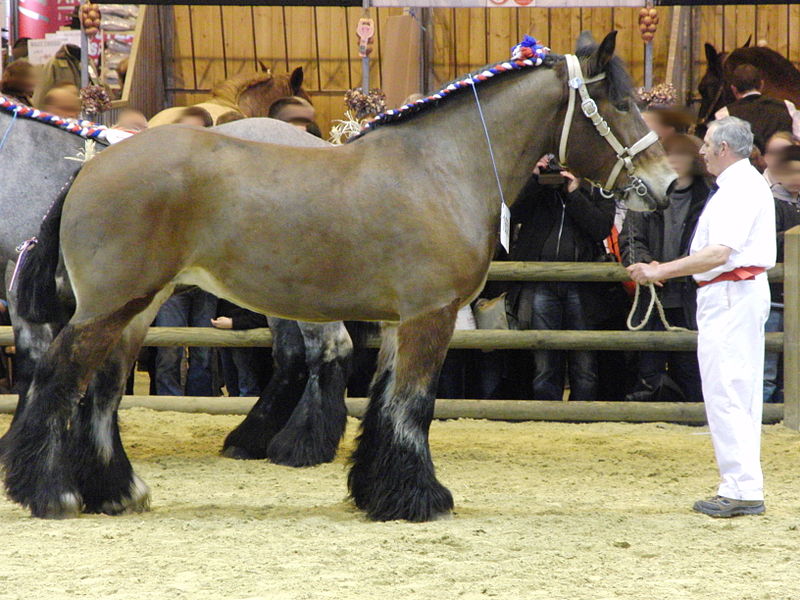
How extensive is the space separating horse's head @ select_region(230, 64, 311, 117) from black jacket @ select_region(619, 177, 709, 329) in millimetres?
3670

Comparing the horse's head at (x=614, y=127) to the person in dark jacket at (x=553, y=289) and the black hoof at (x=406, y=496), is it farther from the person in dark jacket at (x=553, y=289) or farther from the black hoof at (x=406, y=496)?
the person in dark jacket at (x=553, y=289)

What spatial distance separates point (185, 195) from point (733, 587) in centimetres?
270

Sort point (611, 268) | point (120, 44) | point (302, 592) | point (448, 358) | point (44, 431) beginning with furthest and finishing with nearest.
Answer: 1. point (120, 44)
2. point (448, 358)
3. point (611, 268)
4. point (44, 431)
5. point (302, 592)

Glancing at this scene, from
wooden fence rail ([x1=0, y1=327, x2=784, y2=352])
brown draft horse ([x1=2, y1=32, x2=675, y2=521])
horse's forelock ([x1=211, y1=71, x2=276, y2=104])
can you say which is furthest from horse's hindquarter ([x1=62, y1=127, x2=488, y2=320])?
horse's forelock ([x1=211, y1=71, x2=276, y2=104])

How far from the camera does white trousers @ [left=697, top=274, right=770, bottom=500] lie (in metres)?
4.95

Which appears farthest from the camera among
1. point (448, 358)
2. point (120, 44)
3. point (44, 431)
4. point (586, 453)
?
point (120, 44)

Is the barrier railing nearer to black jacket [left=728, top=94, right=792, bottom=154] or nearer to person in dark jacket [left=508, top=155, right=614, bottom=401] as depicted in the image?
person in dark jacket [left=508, top=155, right=614, bottom=401]

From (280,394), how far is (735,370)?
2.79 metres

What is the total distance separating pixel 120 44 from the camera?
40.5 feet

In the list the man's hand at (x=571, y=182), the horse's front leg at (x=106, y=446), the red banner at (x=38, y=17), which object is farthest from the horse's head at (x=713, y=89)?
the horse's front leg at (x=106, y=446)

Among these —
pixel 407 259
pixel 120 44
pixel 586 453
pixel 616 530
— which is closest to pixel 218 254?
pixel 407 259

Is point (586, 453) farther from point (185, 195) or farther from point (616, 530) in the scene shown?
point (185, 195)

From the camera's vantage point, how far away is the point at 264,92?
1005 cm

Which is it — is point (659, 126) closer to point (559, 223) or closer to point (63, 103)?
point (559, 223)
